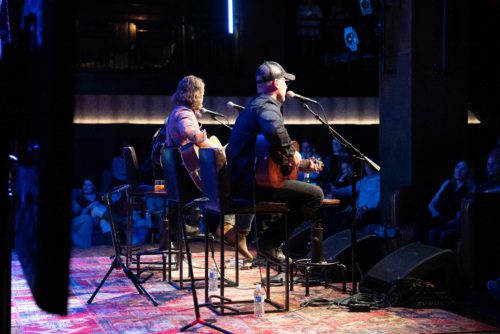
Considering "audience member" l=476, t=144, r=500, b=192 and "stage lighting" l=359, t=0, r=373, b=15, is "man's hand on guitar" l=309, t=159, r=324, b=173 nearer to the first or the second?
"audience member" l=476, t=144, r=500, b=192

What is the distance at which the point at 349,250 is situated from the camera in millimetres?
6078

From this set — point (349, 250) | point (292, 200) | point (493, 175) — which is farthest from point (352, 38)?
point (292, 200)

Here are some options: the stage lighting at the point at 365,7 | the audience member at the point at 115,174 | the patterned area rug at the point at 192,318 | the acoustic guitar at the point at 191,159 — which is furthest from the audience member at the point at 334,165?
the patterned area rug at the point at 192,318

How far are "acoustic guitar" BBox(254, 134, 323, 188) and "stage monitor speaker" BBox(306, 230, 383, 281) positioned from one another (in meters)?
1.66

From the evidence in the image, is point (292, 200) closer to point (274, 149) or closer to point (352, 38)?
point (274, 149)

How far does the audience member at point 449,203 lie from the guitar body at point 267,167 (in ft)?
7.46

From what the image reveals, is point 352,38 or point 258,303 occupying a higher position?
point 352,38

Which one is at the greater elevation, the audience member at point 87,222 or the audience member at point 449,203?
the audience member at point 449,203

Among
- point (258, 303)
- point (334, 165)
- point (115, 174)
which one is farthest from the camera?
point (115, 174)

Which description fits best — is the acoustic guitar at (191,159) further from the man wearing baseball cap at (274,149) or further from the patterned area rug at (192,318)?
the patterned area rug at (192,318)

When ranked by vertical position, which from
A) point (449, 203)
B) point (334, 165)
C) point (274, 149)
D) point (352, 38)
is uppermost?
point (352, 38)

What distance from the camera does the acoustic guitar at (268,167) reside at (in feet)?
14.8

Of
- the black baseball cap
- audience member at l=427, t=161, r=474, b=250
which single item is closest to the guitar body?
the black baseball cap

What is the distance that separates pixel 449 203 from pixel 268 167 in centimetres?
267
